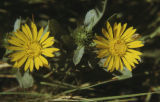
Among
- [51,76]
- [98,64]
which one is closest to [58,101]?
[51,76]

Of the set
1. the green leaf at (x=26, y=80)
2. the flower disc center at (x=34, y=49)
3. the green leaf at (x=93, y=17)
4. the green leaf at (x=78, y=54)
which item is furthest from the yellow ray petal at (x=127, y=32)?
the green leaf at (x=26, y=80)

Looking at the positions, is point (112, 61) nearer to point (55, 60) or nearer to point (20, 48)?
point (55, 60)

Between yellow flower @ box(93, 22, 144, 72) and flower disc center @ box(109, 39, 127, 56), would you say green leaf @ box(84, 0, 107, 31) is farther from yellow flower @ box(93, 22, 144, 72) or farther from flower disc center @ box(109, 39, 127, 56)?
flower disc center @ box(109, 39, 127, 56)

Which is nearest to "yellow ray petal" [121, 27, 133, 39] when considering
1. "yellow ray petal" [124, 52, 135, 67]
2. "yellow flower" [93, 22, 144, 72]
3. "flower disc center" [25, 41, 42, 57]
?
"yellow flower" [93, 22, 144, 72]

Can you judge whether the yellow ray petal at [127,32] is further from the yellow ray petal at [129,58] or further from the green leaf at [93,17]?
the green leaf at [93,17]

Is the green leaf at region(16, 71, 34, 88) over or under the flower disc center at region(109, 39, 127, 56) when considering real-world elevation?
under

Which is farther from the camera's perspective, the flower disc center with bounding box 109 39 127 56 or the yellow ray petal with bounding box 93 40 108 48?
the flower disc center with bounding box 109 39 127 56
